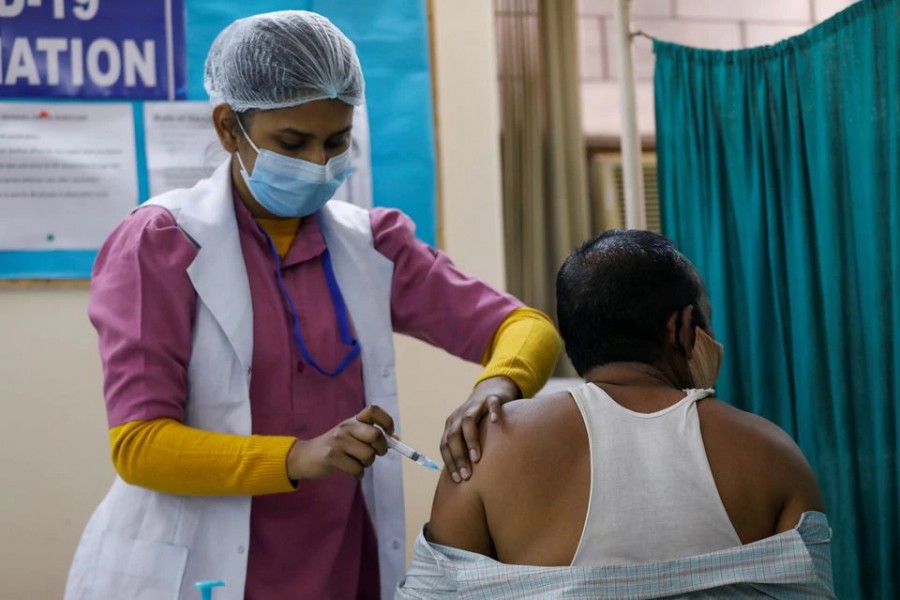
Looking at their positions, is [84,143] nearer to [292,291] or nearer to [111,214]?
[111,214]

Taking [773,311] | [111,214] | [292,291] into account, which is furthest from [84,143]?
[773,311]

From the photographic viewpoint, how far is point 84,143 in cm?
257

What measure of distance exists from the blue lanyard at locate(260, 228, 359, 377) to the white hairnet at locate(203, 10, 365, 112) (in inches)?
8.4

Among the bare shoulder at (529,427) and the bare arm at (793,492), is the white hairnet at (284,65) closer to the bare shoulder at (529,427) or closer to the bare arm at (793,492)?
the bare shoulder at (529,427)

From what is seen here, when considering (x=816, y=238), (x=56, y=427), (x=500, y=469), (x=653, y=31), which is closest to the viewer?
(x=500, y=469)

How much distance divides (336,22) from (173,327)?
1.47 metres

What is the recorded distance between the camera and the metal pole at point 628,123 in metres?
2.41

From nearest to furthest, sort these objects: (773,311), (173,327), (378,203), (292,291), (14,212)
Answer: (173,327) < (292,291) < (773,311) < (14,212) < (378,203)

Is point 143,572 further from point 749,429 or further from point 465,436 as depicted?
point 749,429

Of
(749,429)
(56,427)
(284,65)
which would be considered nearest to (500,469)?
(749,429)

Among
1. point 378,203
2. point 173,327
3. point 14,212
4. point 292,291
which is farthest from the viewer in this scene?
point 378,203

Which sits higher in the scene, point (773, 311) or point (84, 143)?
point (84, 143)

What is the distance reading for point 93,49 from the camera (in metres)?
2.58

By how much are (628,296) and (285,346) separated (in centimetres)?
50
